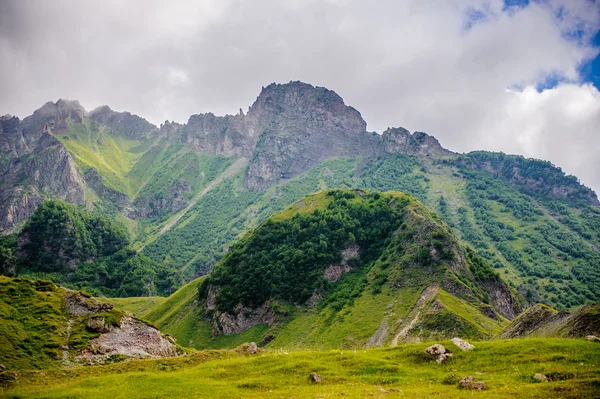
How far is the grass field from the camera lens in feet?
101

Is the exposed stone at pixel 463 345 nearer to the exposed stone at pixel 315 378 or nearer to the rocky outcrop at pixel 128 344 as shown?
the exposed stone at pixel 315 378

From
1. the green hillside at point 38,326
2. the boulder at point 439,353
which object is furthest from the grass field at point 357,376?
the green hillside at point 38,326

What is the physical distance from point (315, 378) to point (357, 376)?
13.8ft

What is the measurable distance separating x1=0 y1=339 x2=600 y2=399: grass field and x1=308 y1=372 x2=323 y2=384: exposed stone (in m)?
0.54

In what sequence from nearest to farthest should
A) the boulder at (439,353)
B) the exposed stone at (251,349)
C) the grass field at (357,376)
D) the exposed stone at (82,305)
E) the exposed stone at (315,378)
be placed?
the grass field at (357,376), the exposed stone at (315,378), the boulder at (439,353), the exposed stone at (251,349), the exposed stone at (82,305)

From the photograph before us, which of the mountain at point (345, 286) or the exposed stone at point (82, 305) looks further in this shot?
the mountain at point (345, 286)

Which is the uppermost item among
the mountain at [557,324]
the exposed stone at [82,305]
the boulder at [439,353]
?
the mountain at [557,324]

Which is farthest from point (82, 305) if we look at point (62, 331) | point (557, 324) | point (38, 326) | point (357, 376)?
point (557, 324)

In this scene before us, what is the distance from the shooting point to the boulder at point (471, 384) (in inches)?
1201

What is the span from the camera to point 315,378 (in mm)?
36906

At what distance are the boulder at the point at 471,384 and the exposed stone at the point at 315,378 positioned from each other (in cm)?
1272

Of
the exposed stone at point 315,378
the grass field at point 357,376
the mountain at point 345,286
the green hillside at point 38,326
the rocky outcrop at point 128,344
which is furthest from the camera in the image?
the mountain at point 345,286

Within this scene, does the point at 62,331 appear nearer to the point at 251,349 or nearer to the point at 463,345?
the point at 251,349

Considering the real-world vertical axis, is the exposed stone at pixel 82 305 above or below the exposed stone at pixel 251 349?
above
